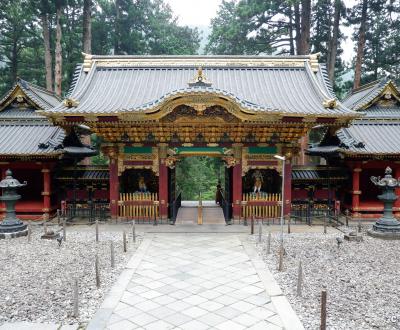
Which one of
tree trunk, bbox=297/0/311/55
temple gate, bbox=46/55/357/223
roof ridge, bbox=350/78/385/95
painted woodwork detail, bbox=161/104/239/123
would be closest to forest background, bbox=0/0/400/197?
tree trunk, bbox=297/0/311/55

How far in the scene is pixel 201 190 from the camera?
36.0 meters

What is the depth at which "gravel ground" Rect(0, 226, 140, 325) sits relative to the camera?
7117 millimetres

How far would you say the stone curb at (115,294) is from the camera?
6.64 metres

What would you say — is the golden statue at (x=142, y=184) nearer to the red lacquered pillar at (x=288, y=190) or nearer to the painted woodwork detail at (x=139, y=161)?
the painted woodwork detail at (x=139, y=161)

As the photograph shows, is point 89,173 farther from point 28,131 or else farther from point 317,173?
point 317,173

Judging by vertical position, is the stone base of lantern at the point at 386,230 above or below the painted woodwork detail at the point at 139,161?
below

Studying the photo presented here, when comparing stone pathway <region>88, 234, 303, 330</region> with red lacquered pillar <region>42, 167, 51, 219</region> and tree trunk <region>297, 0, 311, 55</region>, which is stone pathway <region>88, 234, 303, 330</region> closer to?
red lacquered pillar <region>42, 167, 51, 219</region>

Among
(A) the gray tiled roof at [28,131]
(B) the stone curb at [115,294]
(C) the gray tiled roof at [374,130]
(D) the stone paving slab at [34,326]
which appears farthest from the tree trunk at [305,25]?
(D) the stone paving slab at [34,326]

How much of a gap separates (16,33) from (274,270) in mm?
32706

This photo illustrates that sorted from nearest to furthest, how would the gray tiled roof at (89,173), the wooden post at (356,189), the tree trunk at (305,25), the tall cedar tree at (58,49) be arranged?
the wooden post at (356,189)
the gray tiled roof at (89,173)
the tall cedar tree at (58,49)
the tree trunk at (305,25)

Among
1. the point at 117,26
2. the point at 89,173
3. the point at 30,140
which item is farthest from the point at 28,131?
the point at 117,26

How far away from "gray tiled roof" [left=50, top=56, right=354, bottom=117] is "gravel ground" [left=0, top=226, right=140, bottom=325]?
527cm

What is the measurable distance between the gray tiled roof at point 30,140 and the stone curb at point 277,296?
9.57 meters

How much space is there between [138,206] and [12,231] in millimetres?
4921
